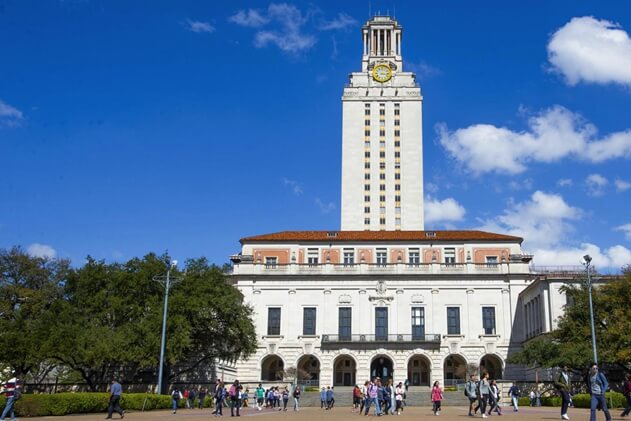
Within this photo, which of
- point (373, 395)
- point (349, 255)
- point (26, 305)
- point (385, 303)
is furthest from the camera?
point (349, 255)

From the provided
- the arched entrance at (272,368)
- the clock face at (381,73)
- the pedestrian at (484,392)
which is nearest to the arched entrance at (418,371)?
the arched entrance at (272,368)

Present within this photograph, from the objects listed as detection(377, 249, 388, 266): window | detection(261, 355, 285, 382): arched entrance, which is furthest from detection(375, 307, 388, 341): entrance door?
detection(261, 355, 285, 382): arched entrance

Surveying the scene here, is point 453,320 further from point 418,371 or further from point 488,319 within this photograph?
point 418,371

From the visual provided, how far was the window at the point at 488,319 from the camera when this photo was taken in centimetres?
6538

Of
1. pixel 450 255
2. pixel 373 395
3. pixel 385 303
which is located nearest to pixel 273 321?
pixel 385 303

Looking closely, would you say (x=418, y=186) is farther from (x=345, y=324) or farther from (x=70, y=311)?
(x=70, y=311)

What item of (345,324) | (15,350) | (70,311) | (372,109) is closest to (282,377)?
(345,324)

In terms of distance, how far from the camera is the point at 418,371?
221 ft

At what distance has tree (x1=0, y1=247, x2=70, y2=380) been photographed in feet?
134

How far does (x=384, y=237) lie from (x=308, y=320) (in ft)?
38.7

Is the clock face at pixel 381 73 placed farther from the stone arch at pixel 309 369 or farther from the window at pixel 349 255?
the stone arch at pixel 309 369

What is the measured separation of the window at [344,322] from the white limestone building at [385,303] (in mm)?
99

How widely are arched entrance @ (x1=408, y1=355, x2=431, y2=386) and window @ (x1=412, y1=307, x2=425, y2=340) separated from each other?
2.58 meters

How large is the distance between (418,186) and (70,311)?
66440mm
